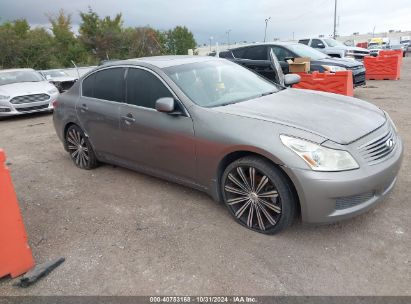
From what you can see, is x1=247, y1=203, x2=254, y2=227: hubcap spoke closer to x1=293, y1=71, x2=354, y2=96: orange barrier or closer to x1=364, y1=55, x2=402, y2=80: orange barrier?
x1=293, y1=71, x2=354, y2=96: orange barrier

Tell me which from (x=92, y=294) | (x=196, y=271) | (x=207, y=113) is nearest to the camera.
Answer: (x=92, y=294)

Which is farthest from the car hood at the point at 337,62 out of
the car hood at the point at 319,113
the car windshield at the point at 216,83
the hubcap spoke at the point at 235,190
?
the hubcap spoke at the point at 235,190

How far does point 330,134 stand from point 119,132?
2.51 metres

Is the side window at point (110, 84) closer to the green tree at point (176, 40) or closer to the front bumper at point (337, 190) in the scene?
the front bumper at point (337, 190)

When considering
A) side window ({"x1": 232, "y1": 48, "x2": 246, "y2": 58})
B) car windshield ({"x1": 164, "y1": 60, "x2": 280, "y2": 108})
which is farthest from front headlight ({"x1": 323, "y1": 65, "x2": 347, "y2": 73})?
car windshield ({"x1": 164, "y1": 60, "x2": 280, "y2": 108})

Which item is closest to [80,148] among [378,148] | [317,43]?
[378,148]

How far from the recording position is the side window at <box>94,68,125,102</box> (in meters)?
4.48

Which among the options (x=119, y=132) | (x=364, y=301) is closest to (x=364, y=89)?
(x=119, y=132)

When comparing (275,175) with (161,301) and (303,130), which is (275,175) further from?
(161,301)

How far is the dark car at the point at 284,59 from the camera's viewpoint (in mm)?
9969

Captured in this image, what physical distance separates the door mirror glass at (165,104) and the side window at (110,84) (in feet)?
2.94

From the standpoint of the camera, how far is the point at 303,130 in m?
3.06

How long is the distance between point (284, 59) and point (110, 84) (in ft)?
22.4

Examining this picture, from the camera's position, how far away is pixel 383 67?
1412cm
